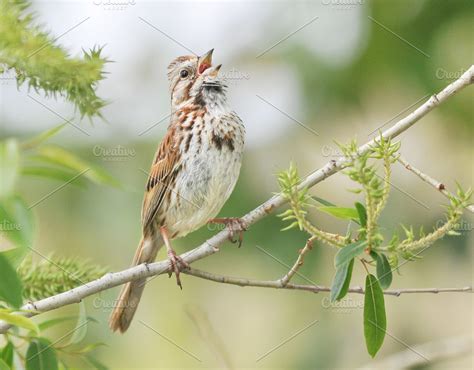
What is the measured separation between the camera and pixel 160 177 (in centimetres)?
394

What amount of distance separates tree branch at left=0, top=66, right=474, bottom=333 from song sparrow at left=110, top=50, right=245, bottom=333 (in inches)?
32.2

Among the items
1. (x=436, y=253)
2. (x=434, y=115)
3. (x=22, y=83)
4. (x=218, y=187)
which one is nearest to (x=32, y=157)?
(x=22, y=83)

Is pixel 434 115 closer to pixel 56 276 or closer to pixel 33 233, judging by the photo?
pixel 56 276

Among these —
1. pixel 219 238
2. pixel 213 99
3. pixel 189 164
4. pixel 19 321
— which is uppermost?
pixel 213 99

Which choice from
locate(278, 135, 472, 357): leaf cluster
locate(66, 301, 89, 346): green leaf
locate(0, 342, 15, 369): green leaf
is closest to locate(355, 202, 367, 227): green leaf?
locate(278, 135, 472, 357): leaf cluster

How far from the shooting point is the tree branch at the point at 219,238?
212 cm

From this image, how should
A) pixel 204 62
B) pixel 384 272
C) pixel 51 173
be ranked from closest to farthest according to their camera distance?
pixel 51 173
pixel 384 272
pixel 204 62

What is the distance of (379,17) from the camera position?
4.98 metres

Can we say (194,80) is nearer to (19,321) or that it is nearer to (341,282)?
(341,282)

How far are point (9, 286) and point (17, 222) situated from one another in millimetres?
134

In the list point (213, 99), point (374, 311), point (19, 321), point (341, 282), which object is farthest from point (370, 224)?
point (213, 99)

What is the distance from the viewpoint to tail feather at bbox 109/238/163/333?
3703 millimetres

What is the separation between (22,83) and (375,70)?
3.78m

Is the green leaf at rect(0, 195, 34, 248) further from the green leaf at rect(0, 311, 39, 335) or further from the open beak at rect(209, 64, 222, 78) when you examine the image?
Result: the open beak at rect(209, 64, 222, 78)
